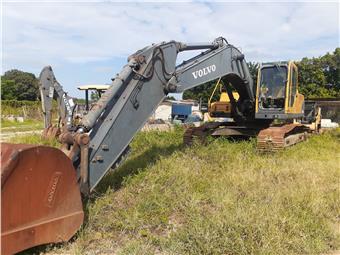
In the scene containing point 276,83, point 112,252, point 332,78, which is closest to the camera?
point 112,252

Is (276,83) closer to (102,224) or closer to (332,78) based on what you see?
(102,224)

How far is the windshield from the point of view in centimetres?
973

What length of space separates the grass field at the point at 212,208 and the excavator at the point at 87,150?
36cm

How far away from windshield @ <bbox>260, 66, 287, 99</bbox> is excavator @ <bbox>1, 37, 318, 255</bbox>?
57.3 inches

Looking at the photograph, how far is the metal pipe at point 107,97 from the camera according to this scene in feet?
15.1

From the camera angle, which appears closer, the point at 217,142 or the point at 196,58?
the point at 196,58

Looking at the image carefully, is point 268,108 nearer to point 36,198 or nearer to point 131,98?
point 131,98

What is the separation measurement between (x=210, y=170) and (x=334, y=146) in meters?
5.01

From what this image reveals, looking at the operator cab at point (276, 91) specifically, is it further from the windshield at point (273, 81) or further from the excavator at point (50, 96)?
the excavator at point (50, 96)

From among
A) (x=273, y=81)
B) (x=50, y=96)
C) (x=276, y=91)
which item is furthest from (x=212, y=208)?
(x=50, y=96)

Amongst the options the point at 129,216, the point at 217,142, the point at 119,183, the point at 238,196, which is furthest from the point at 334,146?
the point at 129,216

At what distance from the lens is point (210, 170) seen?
21.8ft

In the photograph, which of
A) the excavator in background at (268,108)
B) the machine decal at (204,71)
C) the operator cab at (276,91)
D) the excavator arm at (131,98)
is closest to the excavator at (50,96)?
the excavator in background at (268,108)

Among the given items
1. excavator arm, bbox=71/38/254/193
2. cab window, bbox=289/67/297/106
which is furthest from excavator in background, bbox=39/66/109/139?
A: excavator arm, bbox=71/38/254/193
